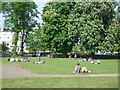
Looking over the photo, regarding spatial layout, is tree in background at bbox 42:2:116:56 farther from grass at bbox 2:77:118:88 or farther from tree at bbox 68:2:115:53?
grass at bbox 2:77:118:88

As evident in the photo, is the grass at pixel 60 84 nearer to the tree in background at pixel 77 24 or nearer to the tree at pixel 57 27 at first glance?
the tree in background at pixel 77 24

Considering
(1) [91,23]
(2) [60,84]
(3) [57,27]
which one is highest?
(1) [91,23]

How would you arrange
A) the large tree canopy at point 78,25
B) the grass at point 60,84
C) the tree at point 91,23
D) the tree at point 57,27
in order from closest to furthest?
the grass at point 60,84 < the tree at point 91,23 < the large tree canopy at point 78,25 < the tree at point 57,27

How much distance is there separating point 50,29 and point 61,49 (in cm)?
534

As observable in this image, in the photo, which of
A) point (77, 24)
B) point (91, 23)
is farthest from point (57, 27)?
point (91, 23)

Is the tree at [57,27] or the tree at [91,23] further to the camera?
the tree at [57,27]

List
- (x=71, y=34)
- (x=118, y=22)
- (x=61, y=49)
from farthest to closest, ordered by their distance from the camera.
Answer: (x=61, y=49) < (x=71, y=34) < (x=118, y=22)

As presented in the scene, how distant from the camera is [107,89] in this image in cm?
1155

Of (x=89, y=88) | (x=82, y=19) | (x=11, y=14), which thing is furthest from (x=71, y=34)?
(x=89, y=88)

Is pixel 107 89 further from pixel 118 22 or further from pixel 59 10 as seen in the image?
pixel 59 10

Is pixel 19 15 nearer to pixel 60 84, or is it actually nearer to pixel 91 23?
pixel 91 23

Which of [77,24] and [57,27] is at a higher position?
[77,24]

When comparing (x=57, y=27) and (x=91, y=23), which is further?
(x=57, y=27)

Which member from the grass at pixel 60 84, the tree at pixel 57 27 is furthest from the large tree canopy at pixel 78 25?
the grass at pixel 60 84
